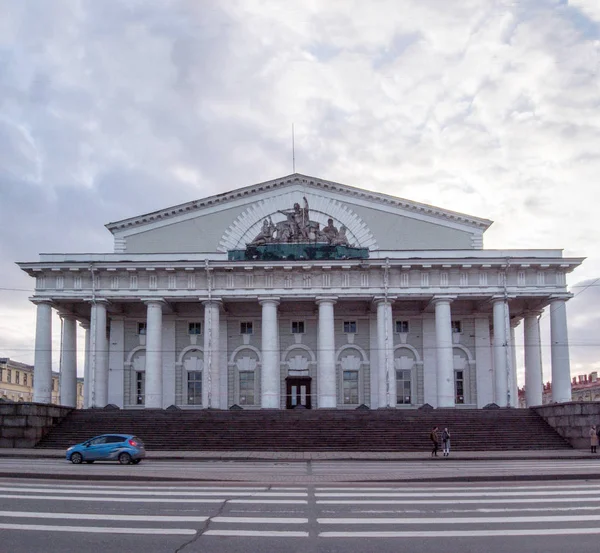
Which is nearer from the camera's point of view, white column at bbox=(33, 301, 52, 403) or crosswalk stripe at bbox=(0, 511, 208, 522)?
crosswalk stripe at bbox=(0, 511, 208, 522)

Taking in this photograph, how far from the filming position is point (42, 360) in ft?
163

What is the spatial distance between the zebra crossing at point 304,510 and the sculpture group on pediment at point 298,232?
34.5 meters

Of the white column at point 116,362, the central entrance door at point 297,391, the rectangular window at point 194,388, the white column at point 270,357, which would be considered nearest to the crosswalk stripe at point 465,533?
the white column at point 270,357

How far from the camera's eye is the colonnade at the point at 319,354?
164 feet

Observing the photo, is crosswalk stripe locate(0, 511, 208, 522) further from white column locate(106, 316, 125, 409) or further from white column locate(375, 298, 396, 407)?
white column locate(106, 316, 125, 409)

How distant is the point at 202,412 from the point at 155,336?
24.3 ft

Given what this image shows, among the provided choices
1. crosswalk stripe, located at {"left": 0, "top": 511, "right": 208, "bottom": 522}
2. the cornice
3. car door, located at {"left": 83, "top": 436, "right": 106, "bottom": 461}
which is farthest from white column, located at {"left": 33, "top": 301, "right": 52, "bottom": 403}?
crosswalk stripe, located at {"left": 0, "top": 511, "right": 208, "bottom": 522}

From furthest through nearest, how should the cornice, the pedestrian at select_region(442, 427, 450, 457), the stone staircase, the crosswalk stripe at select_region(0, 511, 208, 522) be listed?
the cornice, the stone staircase, the pedestrian at select_region(442, 427, 450, 457), the crosswalk stripe at select_region(0, 511, 208, 522)

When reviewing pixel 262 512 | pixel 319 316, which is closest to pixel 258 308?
pixel 319 316

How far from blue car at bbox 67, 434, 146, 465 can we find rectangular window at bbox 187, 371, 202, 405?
24.8 m

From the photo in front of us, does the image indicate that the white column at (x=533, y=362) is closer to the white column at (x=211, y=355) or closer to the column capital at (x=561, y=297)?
the column capital at (x=561, y=297)

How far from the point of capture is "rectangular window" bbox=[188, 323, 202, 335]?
5591 cm

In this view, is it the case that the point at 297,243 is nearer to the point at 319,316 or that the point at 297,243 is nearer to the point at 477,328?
the point at 319,316

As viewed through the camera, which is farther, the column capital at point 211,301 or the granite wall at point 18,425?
the column capital at point 211,301
